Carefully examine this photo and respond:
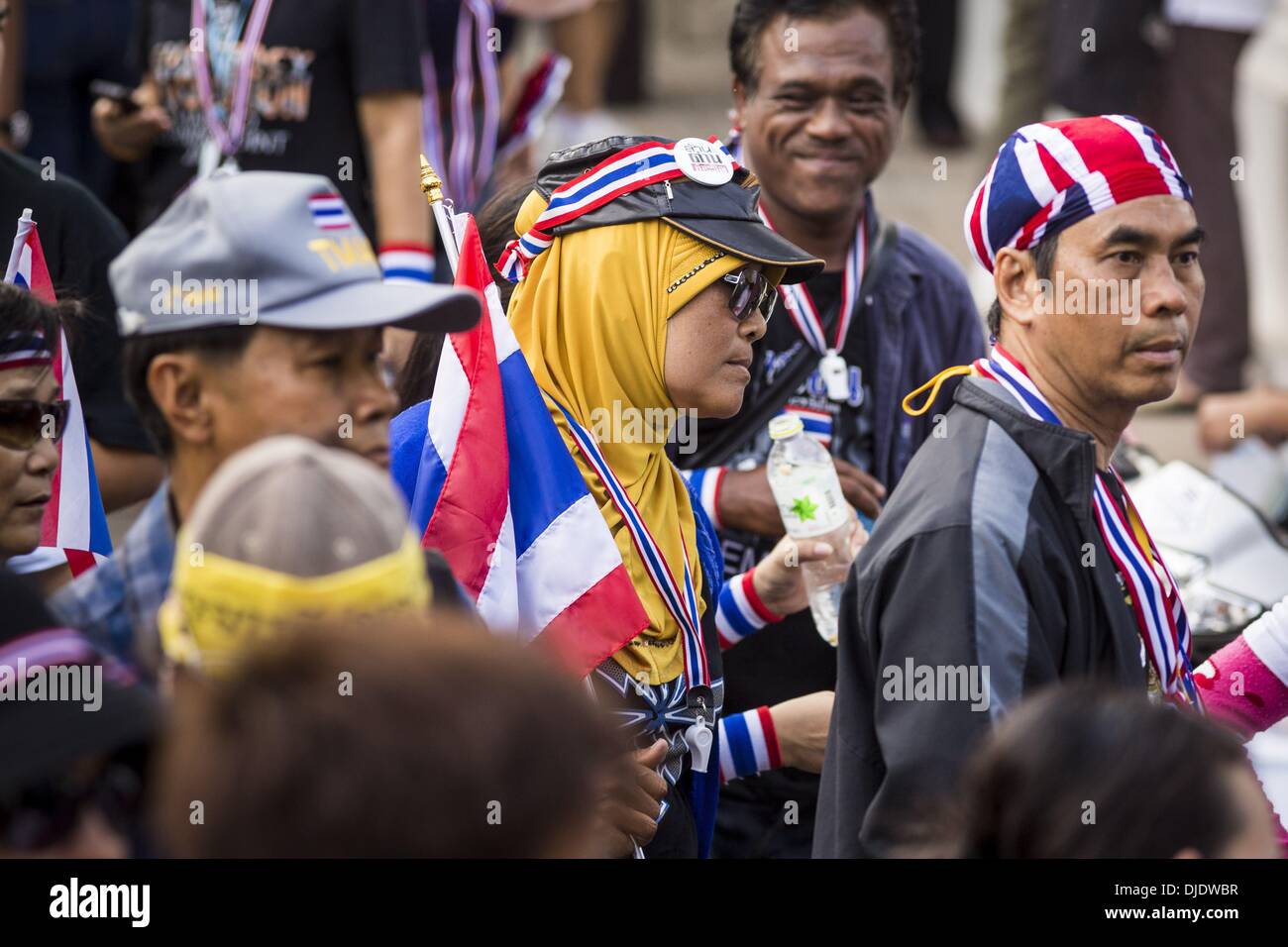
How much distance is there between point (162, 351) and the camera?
2.42 meters

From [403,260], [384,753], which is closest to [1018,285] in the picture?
[384,753]

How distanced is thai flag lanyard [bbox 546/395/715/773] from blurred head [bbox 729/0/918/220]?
1430mm

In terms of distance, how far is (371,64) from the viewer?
5207 millimetres

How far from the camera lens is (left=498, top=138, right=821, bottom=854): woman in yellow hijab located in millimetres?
3178

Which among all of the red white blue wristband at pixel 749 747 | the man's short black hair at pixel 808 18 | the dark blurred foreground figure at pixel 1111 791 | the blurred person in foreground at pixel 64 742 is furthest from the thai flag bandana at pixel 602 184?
the dark blurred foreground figure at pixel 1111 791

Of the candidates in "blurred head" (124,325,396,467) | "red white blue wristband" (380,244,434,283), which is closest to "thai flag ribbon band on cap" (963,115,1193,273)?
"blurred head" (124,325,396,467)

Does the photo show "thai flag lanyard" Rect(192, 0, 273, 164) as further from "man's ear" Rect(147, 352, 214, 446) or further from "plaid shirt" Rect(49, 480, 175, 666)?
"plaid shirt" Rect(49, 480, 175, 666)

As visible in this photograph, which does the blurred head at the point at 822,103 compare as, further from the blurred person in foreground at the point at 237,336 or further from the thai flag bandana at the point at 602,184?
the blurred person in foreground at the point at 237,336

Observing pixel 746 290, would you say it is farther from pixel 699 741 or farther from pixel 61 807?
pixel 61 807

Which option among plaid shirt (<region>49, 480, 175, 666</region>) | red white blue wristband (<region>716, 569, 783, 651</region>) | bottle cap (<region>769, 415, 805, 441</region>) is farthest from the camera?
bottle cap (<region>769, 415, 805, 441</region>)

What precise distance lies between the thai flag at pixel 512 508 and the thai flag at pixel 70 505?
650mm

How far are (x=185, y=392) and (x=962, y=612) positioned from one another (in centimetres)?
117

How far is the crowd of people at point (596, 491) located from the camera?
1.72m

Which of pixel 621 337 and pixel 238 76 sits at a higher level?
pixel 238 76
